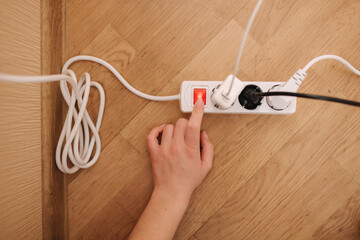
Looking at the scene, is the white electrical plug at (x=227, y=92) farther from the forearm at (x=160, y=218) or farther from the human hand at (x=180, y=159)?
the forearm at (x=160, y=218)

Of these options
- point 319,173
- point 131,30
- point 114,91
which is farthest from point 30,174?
point 319,173

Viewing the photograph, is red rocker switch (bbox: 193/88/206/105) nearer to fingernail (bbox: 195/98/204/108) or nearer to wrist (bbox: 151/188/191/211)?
fingernail (bbox: 195/98/204/108)

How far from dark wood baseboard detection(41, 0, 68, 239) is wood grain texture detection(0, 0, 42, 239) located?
1 cm

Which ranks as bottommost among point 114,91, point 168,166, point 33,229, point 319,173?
point 319,173

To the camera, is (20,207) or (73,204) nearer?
(20,207)

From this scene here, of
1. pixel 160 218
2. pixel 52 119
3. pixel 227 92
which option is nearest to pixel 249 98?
pixel 227 92

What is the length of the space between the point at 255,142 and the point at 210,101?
0.16 metres

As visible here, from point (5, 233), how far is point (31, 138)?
174 millimetres

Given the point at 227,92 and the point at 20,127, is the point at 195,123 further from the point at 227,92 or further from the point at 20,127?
the point at 20,127

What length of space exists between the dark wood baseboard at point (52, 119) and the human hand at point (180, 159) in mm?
220

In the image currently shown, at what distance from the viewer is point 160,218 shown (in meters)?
0.48

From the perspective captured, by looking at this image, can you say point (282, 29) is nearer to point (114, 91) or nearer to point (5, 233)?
Result: point (114, 91)

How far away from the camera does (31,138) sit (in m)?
0.48

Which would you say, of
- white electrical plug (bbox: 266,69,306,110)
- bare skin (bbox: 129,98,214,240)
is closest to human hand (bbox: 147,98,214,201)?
bare skin (bbox: 129,98,214,240)
